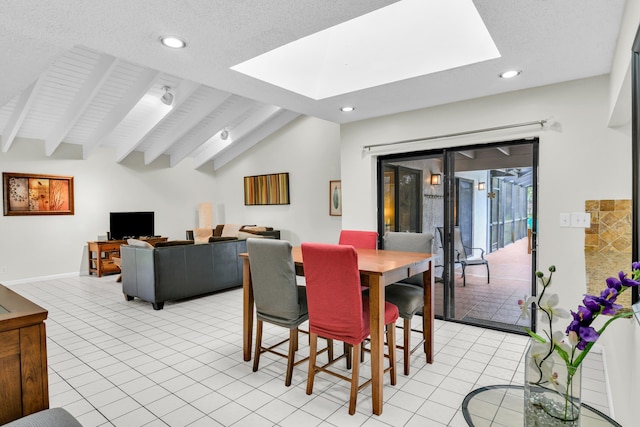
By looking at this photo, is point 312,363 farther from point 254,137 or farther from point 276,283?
point 254,137

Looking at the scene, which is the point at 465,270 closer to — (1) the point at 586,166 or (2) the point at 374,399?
(1) the point at 586,166

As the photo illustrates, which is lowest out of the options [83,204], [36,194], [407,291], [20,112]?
[407,291]

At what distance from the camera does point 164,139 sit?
285 inches

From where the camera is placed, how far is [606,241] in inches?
120

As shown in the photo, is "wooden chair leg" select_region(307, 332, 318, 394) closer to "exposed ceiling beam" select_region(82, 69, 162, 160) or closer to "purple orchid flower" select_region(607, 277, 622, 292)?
"purple orchid flower" select_region(607, 277, 622, 292)

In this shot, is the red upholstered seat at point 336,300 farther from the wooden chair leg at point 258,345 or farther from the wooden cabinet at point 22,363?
the wooden cabinet at point 22,363

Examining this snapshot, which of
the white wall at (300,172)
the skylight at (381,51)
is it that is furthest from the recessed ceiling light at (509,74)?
the white wall at (300,172)

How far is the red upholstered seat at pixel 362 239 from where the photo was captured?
3.65 meters

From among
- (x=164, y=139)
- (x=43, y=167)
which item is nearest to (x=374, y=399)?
(x=164, y=139)

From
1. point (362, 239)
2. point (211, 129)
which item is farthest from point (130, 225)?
point (362, 239)

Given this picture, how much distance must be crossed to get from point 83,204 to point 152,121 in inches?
90.7

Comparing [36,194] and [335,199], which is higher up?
[36,194]

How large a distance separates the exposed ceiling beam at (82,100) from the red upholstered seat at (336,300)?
370cm

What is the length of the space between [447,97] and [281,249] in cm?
247
